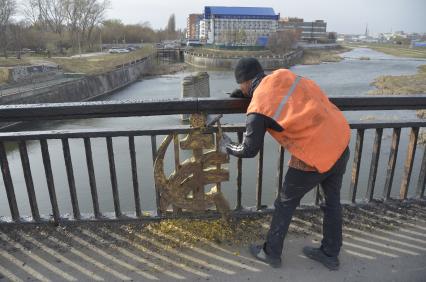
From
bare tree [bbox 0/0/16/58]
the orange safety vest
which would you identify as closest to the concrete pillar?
the orange safety vest

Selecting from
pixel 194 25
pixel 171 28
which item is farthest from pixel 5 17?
pixel 171 28

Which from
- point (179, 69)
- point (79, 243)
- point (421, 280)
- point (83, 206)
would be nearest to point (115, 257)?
point (79, 243)

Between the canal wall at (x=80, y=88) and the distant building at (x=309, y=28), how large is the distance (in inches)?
3052

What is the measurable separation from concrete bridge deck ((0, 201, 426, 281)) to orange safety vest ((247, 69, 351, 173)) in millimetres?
833

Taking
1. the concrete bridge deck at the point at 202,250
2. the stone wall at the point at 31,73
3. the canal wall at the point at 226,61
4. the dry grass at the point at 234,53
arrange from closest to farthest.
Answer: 1. the concrete bridge deck at the point at 202,250
2. the stone wall at the point at 31,73
3. the canal wall at the point at 226,61
4. the dry grass at the point at 234,53

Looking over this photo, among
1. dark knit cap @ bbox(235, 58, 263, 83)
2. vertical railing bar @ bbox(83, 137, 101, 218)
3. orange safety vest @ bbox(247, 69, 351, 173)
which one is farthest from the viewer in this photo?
vertical railing bar @ bbox(83, 137, 101, 218)

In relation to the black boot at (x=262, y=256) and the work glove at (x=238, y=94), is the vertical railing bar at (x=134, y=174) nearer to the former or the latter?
the work glove at (x=238, y=94)

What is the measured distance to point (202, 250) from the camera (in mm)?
2615

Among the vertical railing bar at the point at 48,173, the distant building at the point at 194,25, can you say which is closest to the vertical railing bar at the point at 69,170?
the vertical railing bar at the point at 48,173

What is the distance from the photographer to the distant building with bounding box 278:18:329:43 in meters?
118

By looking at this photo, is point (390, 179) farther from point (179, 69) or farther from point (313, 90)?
point (179, 69)

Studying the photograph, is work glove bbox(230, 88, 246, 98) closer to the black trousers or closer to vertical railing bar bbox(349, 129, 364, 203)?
the black trousers

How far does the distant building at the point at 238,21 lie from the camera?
92.2 m

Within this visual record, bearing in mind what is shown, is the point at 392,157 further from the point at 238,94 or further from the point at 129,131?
the point at 129,131
